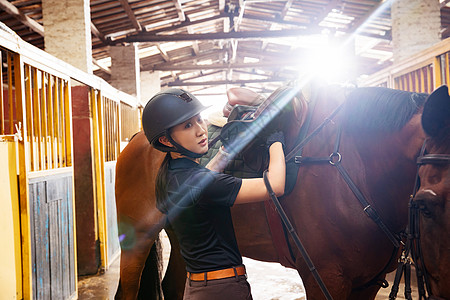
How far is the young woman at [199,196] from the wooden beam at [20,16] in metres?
6.53

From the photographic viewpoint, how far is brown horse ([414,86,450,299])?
1.22 m

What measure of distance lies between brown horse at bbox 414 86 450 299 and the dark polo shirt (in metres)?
0.62

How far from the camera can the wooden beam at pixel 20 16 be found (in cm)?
653

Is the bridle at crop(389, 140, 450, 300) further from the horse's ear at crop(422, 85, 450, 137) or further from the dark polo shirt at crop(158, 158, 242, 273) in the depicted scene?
the dark polo shirt at crop(158, 158, 242, 273)

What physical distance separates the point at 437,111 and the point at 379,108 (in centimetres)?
32

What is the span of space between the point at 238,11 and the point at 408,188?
31.1 ft

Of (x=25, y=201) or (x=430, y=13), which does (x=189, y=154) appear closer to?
(x=25, y=201)

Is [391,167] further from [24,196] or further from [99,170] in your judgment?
[99,170]

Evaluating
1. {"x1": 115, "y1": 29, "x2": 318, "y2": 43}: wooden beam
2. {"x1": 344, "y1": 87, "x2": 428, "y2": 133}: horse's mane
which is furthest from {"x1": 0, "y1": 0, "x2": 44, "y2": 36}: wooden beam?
{"x1": 344, "y1": 87, "x2": 428, "y2": 133}: horse's mane

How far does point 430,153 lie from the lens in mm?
1324

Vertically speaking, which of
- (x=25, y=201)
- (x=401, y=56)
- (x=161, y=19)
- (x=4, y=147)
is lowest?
(x=25, y=201)

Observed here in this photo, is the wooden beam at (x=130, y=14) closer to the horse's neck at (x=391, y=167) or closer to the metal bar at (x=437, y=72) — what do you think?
the metal bar at (x=437, y=72)

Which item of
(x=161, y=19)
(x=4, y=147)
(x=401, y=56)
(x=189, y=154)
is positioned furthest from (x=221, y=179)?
(x=161, y=19)

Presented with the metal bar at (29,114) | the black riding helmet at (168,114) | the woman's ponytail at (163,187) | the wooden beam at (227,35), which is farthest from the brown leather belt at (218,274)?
the wooden beam at (227,35)
